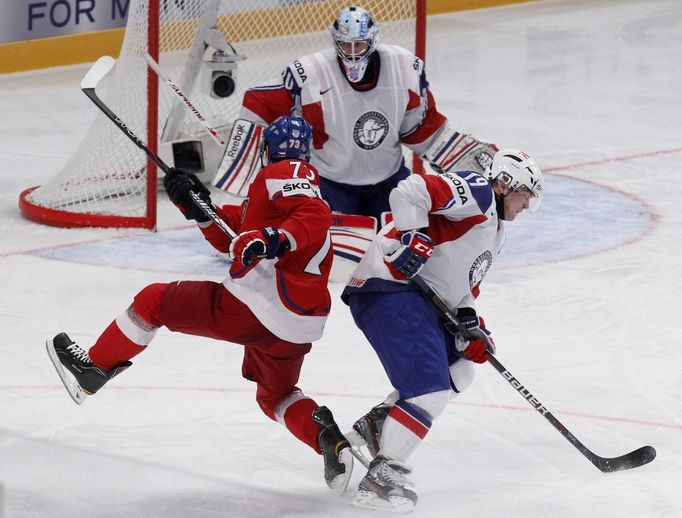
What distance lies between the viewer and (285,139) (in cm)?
363

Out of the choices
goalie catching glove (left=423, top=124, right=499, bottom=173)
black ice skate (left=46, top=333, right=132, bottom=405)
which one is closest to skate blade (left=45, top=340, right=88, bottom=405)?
black ice skate (left=46, top=333, right=132, bottom=405)

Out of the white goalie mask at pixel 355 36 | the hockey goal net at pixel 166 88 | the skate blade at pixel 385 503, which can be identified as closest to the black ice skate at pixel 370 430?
the skate blade at pixel 385 503

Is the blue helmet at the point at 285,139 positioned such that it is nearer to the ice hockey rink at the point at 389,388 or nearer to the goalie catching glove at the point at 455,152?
the ice hockey rink at the point at 389,388

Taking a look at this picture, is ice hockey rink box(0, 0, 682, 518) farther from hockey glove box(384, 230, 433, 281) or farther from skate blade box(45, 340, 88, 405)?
hockey glove box(384, 230, 433, 281)

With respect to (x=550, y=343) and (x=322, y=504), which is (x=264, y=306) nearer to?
(x=322, y=504)

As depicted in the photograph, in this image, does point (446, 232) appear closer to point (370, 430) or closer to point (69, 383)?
point (370, 430)

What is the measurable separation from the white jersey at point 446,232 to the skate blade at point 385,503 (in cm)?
51

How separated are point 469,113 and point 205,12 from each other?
2489mm

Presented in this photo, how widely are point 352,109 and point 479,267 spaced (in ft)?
5.39

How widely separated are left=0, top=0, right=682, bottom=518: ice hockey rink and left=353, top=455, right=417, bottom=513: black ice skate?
6 cm

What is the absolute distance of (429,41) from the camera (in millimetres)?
10531

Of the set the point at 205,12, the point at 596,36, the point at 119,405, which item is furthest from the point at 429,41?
the point at 119,405

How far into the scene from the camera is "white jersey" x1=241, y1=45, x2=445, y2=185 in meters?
5.17

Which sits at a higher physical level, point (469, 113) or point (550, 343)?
point (550, 343)
